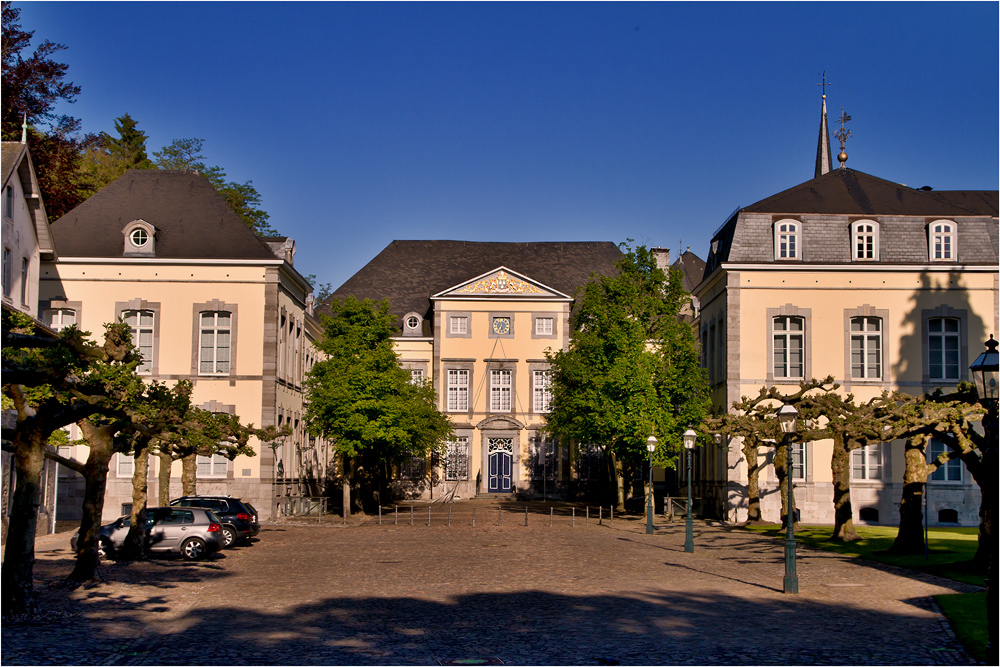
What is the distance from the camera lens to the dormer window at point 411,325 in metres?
65.4

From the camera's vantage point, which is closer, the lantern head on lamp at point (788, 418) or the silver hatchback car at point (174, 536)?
the lantern head on lamp at point (788, 418)

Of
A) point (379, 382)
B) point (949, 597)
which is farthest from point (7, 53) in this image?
point (949, 597)

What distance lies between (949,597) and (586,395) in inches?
1093

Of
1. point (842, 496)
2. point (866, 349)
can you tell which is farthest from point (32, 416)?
point (866, 349)

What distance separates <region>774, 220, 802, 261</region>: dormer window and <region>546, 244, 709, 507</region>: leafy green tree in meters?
6.21

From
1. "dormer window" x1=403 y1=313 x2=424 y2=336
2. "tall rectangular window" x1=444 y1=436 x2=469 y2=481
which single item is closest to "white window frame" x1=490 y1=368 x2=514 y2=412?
"tall rectangular window" x1=444 y1=436 x2=469 y2=481

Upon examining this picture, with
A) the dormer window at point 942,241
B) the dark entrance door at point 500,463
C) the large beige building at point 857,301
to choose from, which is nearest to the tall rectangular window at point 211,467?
the large beige building at point 857,301

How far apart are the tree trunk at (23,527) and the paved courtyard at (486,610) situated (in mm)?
503

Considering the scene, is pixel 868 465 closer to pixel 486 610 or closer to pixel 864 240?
pixel 864 240

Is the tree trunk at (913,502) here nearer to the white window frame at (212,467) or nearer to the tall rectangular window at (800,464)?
the tall rectangular window at (800,464)

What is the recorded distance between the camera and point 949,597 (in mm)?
18859

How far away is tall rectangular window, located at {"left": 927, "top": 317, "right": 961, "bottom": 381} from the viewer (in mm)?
42094

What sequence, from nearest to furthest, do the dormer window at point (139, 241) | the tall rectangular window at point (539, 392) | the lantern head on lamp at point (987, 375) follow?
the lantern head on lamp at point (987, 375) < the dormer window at point (139, 241) < the tall rectangular window at point (539, 392)

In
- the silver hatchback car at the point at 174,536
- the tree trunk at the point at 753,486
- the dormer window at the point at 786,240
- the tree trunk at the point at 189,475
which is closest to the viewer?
the silver hatchback car at the point at 174,536
